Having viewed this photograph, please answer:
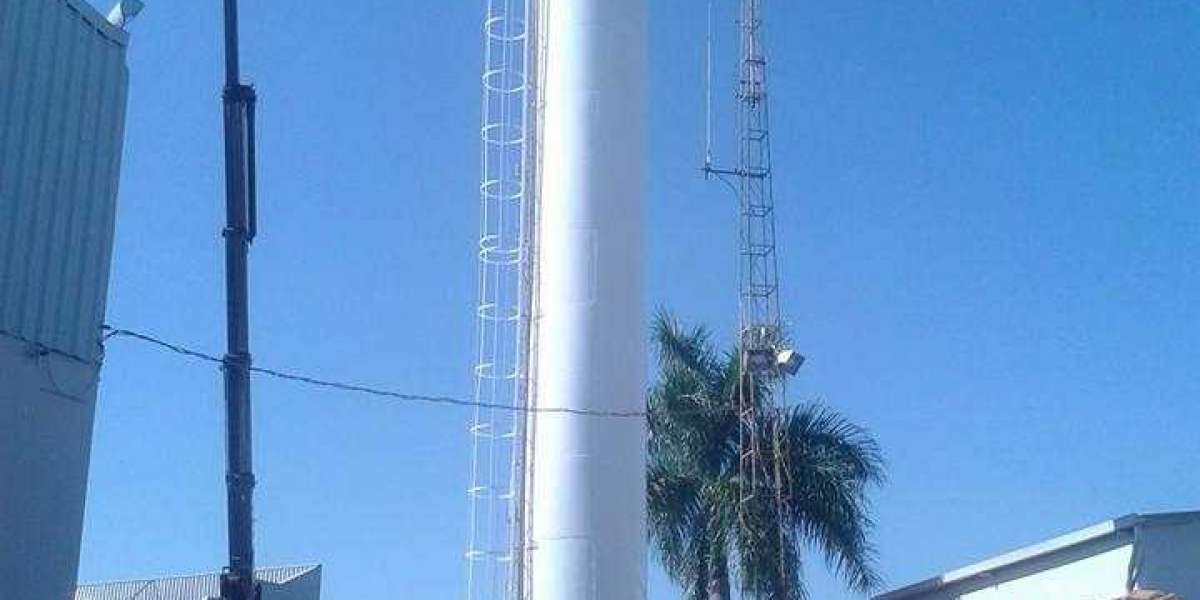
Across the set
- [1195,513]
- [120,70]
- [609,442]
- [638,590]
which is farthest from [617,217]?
[1195,513]

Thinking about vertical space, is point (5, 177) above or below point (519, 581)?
above

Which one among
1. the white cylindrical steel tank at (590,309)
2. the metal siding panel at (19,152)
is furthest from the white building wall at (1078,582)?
the metal siding panel at (19,152)

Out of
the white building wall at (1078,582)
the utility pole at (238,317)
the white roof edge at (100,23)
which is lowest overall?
the white building wall at (1078,582)

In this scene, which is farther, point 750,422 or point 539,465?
point 750,422

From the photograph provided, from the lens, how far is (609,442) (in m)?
26.5

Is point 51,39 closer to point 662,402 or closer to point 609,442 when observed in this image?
point 609,442

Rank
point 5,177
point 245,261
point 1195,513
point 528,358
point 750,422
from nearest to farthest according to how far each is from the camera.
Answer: point 5,177, point 245,261, point 1195,513, point 528,358, point 750,422

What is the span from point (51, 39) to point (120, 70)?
64.5 inches

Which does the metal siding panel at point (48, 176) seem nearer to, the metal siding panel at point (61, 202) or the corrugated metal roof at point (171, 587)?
the metal siding panel at point (61, 202)

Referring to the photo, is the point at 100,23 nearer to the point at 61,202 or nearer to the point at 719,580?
the point at 61,202

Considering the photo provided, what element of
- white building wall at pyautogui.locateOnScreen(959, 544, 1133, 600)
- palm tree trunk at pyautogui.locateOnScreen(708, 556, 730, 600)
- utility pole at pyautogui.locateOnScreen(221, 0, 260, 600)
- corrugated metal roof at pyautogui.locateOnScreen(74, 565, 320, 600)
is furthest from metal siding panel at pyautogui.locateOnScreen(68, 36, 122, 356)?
corrugated metal roof at pyautogui.locateOnScreen(74, 565, 320, 600)

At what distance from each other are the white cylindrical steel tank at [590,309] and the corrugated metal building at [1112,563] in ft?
23.1

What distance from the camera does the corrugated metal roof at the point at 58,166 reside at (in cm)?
2041

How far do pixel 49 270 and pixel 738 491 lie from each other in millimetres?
15954
